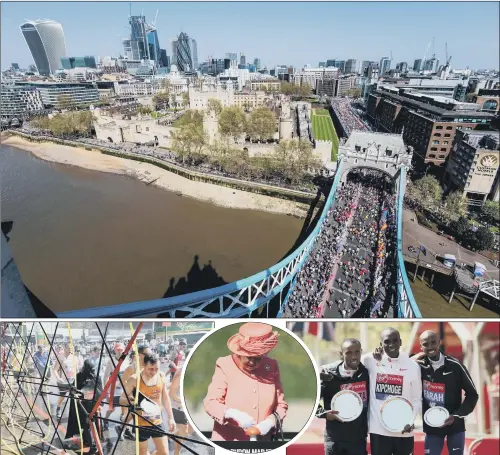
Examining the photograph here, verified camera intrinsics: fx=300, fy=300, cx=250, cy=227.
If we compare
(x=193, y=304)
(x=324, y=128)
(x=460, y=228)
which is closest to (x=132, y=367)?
(x=193, y=304)

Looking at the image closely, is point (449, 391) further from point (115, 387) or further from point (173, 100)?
point (173, 100)

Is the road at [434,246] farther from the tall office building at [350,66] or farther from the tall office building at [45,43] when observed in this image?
the tall office building at [350,66]

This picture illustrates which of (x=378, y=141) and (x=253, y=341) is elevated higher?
(x=378, y=141)

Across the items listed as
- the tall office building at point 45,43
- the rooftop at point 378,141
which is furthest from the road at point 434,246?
the tall office building at point 45,43

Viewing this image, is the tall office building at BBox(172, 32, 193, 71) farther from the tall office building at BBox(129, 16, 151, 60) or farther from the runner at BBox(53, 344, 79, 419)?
the runner at BBox(53, 344, 79, 419)

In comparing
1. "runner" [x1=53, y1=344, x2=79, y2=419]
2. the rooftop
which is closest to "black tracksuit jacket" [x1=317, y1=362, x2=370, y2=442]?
"runner" [x1=53, y1=344, x2=79, y2=419]

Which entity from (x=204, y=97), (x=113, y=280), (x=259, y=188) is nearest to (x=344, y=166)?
(x=259, y=188)
